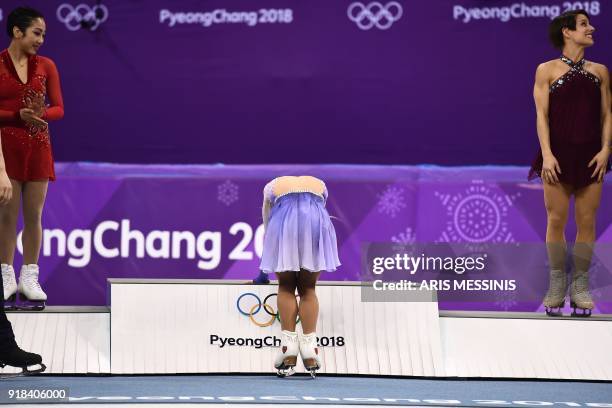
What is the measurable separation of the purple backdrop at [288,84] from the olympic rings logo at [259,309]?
10.0ft

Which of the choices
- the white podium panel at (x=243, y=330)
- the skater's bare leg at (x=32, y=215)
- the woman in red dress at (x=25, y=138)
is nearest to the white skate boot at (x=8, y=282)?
the woman in red dress at (x=25, y=138)

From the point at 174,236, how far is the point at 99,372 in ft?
8.53

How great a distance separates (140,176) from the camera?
8.41 meters

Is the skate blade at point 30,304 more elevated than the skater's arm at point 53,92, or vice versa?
the skater's arm at point 53,92

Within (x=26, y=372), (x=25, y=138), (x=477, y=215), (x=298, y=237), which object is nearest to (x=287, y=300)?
(x=298, y=237)

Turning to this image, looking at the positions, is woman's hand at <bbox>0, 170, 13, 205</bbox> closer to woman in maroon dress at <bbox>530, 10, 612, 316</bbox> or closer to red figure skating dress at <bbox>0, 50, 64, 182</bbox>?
red figure skating dress at <bbox>0, 50, 64, 182</bbox>

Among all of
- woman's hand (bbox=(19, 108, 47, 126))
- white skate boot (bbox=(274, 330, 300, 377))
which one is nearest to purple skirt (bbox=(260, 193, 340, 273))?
white skate boot (bbox=(274, 330, 300, 377))

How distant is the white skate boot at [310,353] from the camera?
5.79 metres

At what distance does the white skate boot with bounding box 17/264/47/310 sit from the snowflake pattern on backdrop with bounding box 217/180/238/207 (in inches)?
89.3

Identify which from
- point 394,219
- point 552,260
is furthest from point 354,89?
point 552,260

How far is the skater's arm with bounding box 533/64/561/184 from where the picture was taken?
6.22 m

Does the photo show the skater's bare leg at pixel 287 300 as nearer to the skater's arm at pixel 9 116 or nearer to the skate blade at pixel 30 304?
the skate blade at pixel 30 304

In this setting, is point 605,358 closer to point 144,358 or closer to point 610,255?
point 610,255

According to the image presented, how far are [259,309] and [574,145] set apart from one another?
2.17 meters
